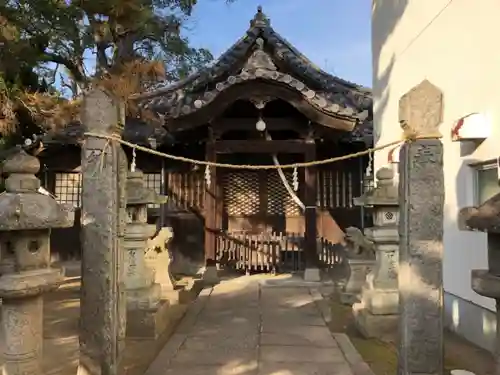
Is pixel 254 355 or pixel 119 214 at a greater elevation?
pixel 119 214

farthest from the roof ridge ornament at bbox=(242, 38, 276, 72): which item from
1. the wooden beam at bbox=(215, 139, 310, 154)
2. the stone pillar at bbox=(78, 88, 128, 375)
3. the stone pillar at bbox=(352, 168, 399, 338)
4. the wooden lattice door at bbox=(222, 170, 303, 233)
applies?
the stone pillar at bbox=(78, 88, 128, 375)

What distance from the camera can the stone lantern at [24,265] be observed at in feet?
12.2

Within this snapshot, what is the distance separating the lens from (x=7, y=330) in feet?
12.6

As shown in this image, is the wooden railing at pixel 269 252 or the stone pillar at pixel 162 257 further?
the wooden railing at pixel 269 252

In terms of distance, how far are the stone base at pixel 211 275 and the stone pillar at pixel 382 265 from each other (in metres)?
4.52

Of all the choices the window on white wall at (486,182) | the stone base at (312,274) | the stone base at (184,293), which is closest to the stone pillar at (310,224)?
Result: the stone base at (312,274)

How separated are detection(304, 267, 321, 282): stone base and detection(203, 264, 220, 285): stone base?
2.11 m

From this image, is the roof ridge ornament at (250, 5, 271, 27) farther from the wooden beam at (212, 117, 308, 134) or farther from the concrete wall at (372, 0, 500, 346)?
the concrete wall at (372, 0, 500, 346)

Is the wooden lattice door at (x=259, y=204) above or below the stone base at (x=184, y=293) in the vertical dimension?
above

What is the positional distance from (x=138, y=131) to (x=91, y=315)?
29.8 ft

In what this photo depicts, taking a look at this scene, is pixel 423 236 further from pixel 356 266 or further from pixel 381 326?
pixel 356 266

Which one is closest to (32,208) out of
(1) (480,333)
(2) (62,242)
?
(1) (480,333)

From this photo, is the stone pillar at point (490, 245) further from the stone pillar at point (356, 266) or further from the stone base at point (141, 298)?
the stone pillar at point (356, 266)

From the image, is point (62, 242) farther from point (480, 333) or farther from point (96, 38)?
point (480, 333)
